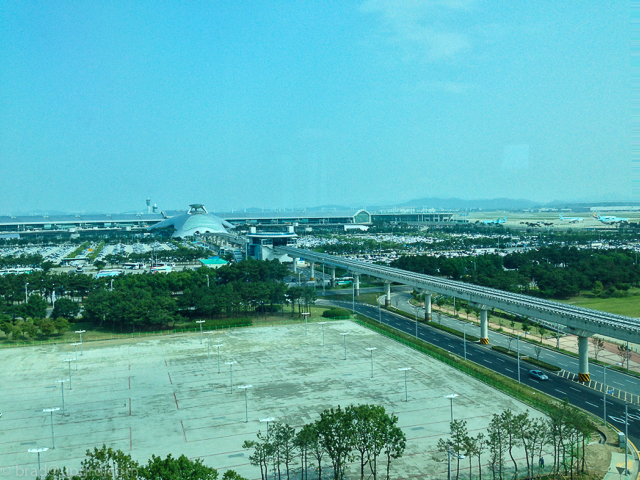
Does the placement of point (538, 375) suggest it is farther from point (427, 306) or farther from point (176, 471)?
point (176, 471)

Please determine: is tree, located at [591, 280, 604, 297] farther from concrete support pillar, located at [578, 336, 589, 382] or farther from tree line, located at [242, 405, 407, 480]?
tree line, located at [242, 405, 407, 480]

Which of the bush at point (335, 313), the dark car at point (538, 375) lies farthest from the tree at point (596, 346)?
the bush at point (335, 313)

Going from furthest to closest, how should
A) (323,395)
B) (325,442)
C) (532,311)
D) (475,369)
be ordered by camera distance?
(532,311)
(475,369)
(323,395)
(325,442)

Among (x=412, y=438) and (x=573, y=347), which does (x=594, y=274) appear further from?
(x=412, y=438)

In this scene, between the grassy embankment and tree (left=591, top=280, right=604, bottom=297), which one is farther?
tree (left=591, top=280, right=604, bottom=297)

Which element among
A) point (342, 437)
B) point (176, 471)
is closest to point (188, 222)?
point (342, 437)

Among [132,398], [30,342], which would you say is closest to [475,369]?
[132,398]

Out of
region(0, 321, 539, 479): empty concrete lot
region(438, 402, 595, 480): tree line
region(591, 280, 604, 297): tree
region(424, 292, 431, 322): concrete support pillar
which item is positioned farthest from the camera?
region(591, 280, 604, 297): tree

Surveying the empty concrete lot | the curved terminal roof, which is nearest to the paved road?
the empty concrete lot
